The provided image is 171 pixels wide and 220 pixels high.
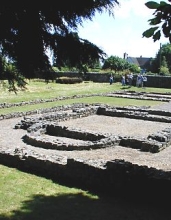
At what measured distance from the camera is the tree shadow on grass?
6449mm

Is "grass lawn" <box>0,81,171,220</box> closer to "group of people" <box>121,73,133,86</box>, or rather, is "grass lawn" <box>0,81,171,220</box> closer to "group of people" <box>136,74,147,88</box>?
"group of people" <box>136,74,147,88</box>

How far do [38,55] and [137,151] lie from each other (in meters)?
7.67

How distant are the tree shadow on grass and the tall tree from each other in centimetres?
302

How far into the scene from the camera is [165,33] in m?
4.08

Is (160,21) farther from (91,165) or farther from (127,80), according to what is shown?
(127,80)

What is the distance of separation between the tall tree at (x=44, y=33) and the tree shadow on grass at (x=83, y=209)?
3024mm

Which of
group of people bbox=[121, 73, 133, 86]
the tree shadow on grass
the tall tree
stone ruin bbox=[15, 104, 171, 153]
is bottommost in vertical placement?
the tree shadow on grass

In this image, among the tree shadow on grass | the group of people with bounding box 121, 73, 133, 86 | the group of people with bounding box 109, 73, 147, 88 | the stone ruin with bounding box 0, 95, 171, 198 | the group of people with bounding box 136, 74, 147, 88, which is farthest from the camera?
the group of people with bounding box 121, 73, 133, 86

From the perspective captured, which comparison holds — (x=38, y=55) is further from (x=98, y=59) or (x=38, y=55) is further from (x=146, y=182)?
(x=146, y=182)

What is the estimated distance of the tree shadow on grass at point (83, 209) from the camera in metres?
6.45

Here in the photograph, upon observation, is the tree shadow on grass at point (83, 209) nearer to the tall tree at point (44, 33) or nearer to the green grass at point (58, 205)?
the green grass at point (58, 205)

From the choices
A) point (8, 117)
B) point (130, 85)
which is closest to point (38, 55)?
point (8, 117)

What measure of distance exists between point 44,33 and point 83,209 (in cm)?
380

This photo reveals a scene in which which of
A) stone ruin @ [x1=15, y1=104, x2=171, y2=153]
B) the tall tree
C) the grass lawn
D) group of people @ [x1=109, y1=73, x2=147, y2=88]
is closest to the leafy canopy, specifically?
the tall tree
